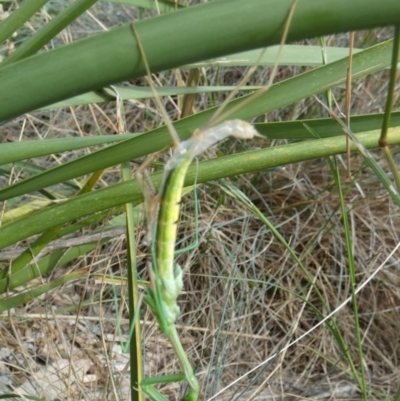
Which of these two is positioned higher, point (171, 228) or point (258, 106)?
point (258, 106)

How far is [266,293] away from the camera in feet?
4.31

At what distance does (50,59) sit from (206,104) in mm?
1201

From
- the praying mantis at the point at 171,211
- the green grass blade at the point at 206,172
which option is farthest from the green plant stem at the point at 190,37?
the green grass blade at the point at 206,172

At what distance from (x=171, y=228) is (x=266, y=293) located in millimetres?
943

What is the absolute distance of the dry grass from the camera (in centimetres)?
111

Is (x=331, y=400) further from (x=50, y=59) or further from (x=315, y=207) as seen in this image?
(x=50, y=59)

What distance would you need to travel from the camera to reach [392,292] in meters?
1.33

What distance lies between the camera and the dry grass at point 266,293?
3.65 ft

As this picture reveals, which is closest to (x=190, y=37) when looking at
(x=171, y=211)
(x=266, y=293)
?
(x=171, y=211)

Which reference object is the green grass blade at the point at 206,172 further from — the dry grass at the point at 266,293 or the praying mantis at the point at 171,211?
the dry grass at the point at 266,293

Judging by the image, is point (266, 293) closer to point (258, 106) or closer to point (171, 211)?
point (258, 106)

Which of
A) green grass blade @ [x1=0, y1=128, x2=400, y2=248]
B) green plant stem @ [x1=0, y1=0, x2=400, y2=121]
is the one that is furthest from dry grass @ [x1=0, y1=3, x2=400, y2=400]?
green plant stem @ [x1=0, y1=0, x2=400, y2=121]

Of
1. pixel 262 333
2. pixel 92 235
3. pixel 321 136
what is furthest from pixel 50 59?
pixel 262 333

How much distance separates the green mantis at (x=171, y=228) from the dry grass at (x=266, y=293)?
601mm
